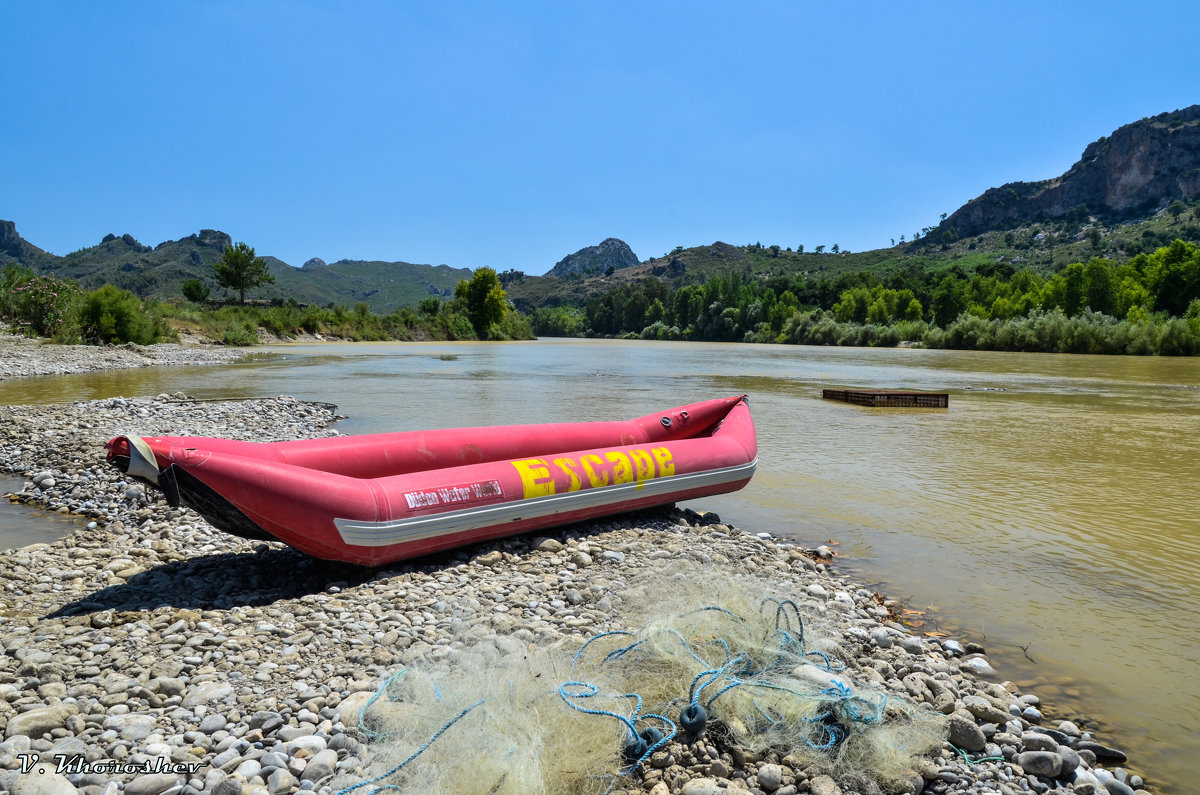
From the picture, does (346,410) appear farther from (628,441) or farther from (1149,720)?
(1149,720)

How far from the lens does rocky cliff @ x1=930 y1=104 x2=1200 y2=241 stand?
148m

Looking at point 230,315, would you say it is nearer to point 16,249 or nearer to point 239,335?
point 239,335

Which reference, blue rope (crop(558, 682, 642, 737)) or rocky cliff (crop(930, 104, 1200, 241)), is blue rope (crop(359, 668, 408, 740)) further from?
rocky cliff (crop(930, 104, 1200, 241))

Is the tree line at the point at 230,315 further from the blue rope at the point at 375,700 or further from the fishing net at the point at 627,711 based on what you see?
the fishing net at the point at 627,711

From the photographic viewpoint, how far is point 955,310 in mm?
71625

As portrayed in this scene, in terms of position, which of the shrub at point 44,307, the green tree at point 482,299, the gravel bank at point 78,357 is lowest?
the gravel bank at point 78,357

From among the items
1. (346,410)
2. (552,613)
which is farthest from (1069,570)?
(346,410)

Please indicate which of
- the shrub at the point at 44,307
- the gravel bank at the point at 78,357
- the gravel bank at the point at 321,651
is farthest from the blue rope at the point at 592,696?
the shrub at the point at 44,307

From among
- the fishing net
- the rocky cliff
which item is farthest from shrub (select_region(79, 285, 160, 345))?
the rocky cliff

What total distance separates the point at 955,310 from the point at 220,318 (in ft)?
218

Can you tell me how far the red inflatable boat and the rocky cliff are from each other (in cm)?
17184

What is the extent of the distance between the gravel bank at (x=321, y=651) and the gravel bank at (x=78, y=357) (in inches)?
677

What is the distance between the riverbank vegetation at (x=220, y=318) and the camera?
27422 millimetres

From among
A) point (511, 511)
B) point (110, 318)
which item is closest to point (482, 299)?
point (110, 318)
